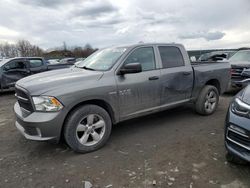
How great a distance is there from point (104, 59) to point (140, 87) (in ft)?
3.15

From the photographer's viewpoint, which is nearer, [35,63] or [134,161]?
[134,161]

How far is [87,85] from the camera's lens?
11.2ft

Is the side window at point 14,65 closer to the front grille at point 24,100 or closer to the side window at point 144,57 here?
the front grille at point 24,100

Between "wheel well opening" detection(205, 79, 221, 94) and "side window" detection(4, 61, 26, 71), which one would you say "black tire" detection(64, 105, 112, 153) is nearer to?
"wheel well opening" detection(205, 79, 221, 94)

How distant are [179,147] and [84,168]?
1644 mm

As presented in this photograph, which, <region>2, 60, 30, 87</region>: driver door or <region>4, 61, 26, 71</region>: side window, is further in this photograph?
<region>4, 61, 26, 71</region>: side window

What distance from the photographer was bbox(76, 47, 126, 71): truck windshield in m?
3.97

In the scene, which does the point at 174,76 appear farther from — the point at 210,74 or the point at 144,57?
the point at 210,74

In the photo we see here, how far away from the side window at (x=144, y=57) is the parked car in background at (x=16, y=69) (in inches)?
289

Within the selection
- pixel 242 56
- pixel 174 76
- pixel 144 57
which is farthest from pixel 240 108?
pixel 242 56

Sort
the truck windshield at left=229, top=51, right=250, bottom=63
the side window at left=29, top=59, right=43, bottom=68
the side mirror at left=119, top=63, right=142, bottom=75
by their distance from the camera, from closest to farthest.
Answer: the side mirror at left=119, top=63, right=142, bottom=75 → the truck windshield at left=229, top=51, right=250, bottom=63 → the side window at left=29, top=59, right=43, bottom=68

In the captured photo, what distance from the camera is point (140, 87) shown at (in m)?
3.97

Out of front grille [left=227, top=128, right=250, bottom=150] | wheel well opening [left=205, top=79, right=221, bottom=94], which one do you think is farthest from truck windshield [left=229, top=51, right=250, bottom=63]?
front grille [left=227, top=128, right=250, bottom=150]

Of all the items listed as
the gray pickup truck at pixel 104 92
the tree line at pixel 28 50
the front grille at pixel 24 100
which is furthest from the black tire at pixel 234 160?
the tree line at pixel 28 50
